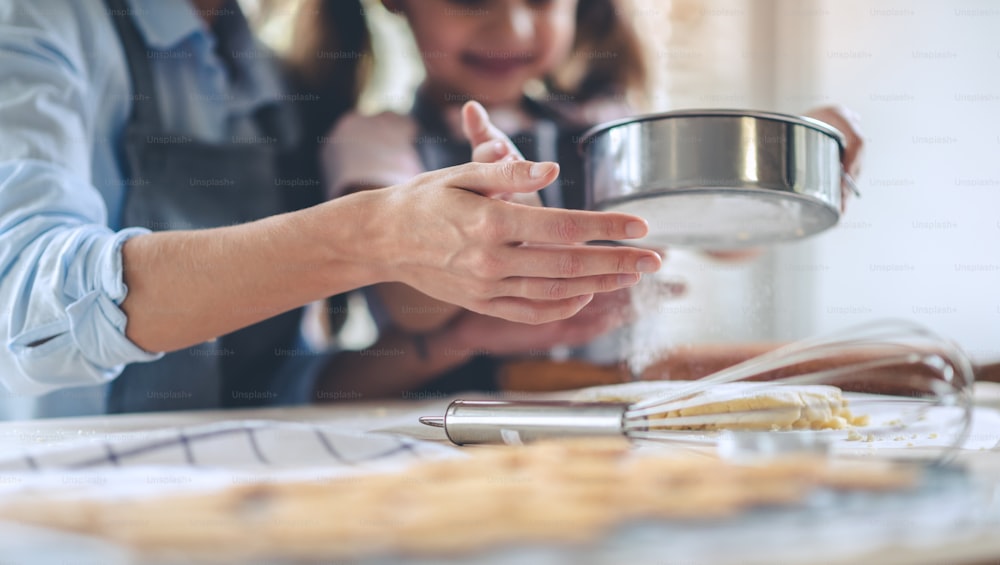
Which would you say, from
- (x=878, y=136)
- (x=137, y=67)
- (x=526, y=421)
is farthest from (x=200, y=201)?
(x=878, y=136)

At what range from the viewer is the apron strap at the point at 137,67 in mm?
1107

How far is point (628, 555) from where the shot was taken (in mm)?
313

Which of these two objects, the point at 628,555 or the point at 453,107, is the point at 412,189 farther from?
the point at 453,107

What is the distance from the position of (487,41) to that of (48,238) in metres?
0.79

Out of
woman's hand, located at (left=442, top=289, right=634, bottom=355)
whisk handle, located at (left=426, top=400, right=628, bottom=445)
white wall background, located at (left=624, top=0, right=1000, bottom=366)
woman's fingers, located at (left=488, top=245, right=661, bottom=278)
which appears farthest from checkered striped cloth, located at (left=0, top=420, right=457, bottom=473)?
white wall background, located at (left=624, top=0, right=1000, bottom=366)

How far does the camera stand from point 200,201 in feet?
4.11

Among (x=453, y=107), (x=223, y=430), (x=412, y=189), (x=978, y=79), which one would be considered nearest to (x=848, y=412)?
(x=412, y=189)

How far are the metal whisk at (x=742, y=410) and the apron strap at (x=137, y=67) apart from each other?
73cm

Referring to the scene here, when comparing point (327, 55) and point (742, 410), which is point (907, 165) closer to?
point (327, 55)

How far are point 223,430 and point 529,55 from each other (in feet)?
3.35

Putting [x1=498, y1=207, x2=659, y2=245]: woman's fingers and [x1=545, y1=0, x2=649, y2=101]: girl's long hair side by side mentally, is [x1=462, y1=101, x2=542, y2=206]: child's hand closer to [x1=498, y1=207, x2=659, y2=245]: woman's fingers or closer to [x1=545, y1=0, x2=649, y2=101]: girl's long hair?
[x1=498, y1=207, x2=659, y2=245]: woman's fingers

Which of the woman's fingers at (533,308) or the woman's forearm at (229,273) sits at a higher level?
the woman's forearm at (229,273)

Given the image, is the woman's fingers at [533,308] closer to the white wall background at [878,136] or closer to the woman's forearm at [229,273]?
the woman's forearm at [229,273]

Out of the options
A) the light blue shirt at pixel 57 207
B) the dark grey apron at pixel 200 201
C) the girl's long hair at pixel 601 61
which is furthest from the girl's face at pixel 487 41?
the light blue shirt at pixel 57 207
